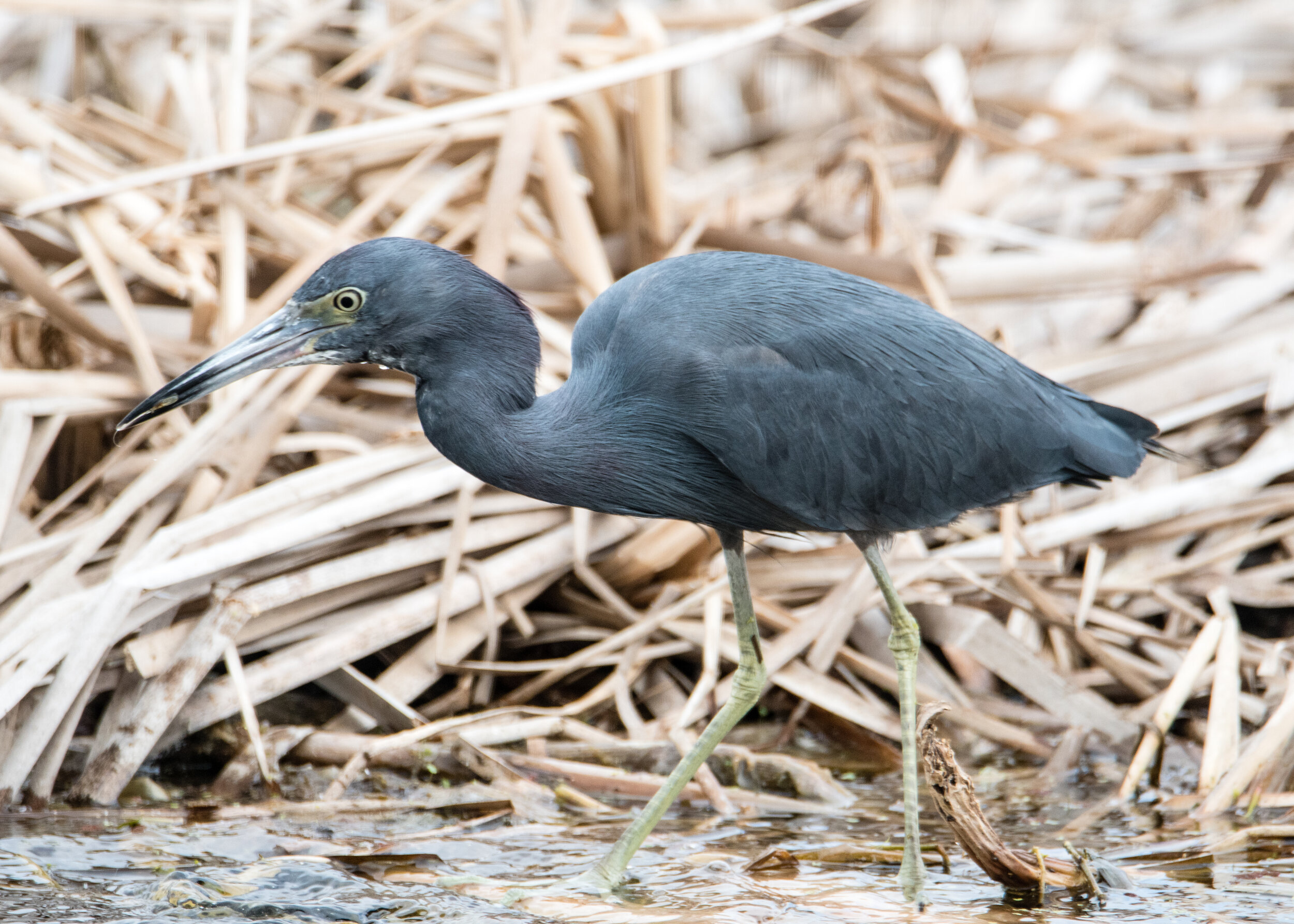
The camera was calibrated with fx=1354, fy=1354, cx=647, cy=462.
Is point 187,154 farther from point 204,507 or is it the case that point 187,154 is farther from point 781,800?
point 781,800

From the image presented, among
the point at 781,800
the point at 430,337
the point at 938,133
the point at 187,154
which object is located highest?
the point at 938,133

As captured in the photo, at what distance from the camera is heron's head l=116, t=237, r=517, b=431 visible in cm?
292

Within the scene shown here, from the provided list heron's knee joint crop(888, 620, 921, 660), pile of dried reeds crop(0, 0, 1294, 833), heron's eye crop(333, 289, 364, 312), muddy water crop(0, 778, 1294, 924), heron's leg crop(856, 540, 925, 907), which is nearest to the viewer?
muddy water crop(0, 778, 1294, 924)

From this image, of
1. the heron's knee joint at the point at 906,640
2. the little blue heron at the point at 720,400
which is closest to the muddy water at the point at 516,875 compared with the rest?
the little blue heron at the point at 720,400

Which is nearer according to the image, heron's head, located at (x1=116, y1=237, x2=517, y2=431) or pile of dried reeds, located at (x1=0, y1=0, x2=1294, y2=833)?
heron's head, located at (x1=116, y1=237, x2=517, y2=431)

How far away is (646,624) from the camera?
13.0 ft

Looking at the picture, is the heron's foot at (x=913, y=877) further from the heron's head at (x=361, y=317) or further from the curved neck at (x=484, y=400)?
the heron's head at (x=361, y=317)

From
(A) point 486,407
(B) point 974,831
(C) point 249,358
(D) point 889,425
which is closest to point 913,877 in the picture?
(B) point 974,831

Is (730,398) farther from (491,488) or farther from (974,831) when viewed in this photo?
(491,488)

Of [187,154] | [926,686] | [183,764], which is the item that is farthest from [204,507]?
[926,686]

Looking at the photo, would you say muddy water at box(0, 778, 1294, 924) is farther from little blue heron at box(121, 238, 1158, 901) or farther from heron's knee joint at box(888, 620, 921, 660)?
heron's knee joint at box(888, 620, 921, 660)

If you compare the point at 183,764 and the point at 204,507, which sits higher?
the point at 204,507

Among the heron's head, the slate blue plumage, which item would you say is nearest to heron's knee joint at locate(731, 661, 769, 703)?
the slate blue plumage

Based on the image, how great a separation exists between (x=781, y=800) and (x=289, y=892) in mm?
1338
